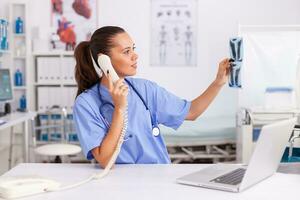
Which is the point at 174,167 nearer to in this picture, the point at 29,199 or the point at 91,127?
the point at 91,127

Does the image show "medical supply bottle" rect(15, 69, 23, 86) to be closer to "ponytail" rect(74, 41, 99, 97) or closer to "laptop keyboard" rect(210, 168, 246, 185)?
"ponytail" rect(74, 41, 99, 97)

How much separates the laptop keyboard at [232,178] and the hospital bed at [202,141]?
8.57 feet

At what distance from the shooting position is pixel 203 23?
4496mm

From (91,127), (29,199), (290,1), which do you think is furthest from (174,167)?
(290,1)

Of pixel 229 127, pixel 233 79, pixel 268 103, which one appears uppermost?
pixel 233 79

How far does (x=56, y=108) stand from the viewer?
14.3ft

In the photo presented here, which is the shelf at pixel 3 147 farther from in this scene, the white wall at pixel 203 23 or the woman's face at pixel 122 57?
the woman's face at pixel 122 57

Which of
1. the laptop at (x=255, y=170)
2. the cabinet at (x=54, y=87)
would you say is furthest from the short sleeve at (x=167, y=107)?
the cabinet at (x=54, y=87)

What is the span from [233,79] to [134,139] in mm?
462

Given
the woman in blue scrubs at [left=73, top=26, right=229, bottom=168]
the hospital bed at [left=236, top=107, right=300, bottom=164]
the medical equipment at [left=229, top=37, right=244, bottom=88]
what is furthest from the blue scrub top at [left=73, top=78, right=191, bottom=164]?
the hospital bed at [left=236, top=107, right=300, bottom=164]

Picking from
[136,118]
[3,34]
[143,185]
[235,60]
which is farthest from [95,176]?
[3,34]

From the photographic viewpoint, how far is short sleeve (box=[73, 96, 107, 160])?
1548 millimetres

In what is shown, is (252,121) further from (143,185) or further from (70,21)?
(143,185)

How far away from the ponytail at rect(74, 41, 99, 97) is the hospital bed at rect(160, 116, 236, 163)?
2.38 metres
